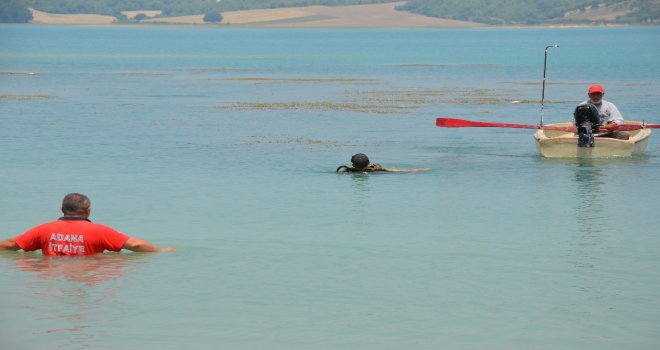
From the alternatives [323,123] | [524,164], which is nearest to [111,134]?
[323,123]

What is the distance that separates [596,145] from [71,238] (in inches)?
565

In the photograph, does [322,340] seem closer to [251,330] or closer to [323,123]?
[251,330]

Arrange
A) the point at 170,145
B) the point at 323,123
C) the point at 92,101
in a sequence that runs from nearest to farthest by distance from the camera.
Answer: the point at 170,145, the point at 323,123, the point at 92,101

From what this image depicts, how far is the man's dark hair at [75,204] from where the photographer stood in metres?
13.4

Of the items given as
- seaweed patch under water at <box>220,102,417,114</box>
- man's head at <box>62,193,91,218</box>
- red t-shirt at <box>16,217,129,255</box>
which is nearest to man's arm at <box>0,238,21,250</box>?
red t-shirt at <box>16,217,129,255</box>

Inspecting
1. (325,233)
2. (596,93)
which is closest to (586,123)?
(596,93)

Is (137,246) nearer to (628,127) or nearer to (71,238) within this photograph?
(71,238)

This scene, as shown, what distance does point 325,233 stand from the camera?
58.3 ft

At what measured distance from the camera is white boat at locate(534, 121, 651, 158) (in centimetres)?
2566

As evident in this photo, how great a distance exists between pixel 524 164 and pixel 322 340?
590 inches

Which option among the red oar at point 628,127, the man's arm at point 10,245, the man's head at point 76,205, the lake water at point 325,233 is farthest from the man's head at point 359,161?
the man's head at point 76,205

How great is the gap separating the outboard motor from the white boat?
7.3 inches

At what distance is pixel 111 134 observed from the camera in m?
32.5

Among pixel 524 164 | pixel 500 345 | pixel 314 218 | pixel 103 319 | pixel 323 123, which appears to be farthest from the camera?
pixel 323 123
